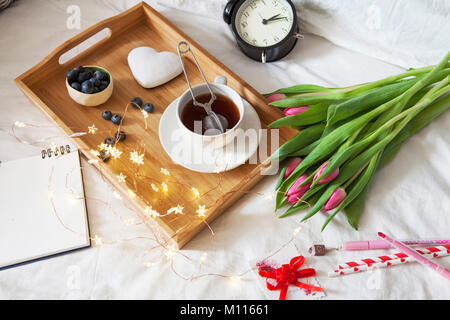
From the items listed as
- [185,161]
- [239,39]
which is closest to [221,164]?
[185,161]

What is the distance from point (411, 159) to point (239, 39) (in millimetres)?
476

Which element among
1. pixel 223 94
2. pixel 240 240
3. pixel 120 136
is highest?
pixel 223 94

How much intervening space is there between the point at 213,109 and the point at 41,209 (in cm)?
40

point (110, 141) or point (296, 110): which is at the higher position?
point (296, 110)

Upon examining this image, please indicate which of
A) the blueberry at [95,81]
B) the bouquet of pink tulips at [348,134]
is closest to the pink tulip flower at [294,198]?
A: the bouquet of pink tulips at [348,134]

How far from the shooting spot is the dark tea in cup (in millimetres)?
858

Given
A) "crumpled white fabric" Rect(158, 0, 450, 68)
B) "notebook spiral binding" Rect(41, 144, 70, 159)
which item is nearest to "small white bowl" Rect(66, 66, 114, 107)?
"notebook spiral binding" Rect(41, 144, 70, 159)

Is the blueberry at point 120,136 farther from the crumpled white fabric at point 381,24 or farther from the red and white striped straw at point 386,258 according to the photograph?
the red and white striped straw at point 386,258

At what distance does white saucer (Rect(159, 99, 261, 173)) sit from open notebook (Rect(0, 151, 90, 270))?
8.0 inches

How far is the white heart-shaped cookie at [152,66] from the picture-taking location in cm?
96

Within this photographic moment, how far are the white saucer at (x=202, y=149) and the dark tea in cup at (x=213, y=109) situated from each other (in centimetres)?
3

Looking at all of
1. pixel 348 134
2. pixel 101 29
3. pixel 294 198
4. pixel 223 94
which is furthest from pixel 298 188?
pixel 101 29

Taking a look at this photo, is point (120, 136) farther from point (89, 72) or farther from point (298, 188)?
point (298, 188)

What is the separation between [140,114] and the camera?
95cm
